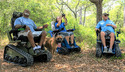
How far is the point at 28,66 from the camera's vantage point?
3.79m

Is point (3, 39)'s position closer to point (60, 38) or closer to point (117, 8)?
point (60, 38)

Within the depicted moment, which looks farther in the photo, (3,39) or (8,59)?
(3,39)

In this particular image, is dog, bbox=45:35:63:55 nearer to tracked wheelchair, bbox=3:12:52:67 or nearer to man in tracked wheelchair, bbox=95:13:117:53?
tracked wheelchair, bbox=3:12:52:67

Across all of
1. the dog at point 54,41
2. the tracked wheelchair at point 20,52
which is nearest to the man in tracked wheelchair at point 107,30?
the dog at point 54,41

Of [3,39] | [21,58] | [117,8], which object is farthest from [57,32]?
[117,8]

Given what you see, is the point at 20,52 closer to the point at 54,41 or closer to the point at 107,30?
the point at 54,41

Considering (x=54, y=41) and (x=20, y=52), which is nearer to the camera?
(x=20, y=52)

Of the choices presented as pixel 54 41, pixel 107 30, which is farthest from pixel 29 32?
pixel 107 30

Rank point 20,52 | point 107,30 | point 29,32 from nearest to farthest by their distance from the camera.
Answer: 1. point 29,32
2. point 20,52
3. point 107,30

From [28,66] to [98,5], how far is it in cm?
459

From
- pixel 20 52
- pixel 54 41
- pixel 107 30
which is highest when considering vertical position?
pixel 107 30

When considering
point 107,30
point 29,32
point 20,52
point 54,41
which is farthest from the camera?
point 54,41

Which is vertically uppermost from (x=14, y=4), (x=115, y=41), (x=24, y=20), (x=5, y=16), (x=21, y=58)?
(x=14, y=4)

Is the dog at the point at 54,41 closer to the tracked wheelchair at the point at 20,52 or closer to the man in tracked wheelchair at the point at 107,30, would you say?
the tracked wheelchair at the point at 20,52
